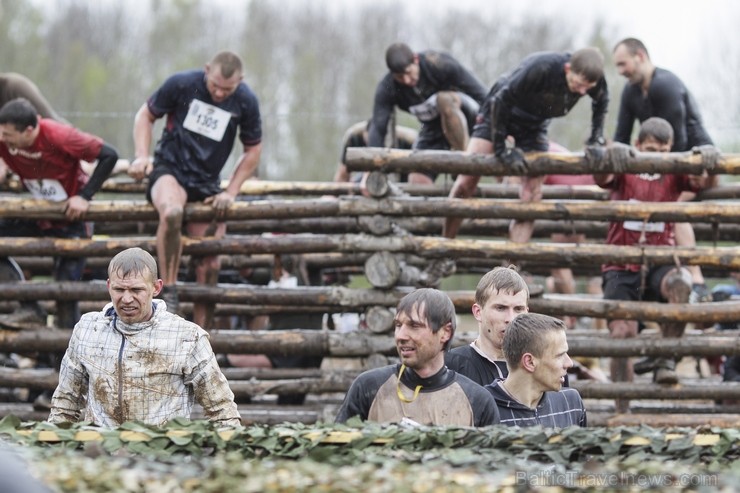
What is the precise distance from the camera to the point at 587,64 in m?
8.79

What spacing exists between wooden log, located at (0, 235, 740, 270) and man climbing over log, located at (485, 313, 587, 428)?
408 cm

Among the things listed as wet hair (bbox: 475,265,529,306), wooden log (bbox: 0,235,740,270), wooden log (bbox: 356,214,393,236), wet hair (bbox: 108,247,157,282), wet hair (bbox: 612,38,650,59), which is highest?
wet hair (bbox: 612,38,650,59)

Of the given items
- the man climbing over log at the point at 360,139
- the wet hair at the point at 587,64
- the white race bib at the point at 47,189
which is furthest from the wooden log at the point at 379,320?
the man climbing over log at the point at 360,139

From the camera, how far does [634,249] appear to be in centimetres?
964

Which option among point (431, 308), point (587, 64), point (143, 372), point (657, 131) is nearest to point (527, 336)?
point (431, 308)

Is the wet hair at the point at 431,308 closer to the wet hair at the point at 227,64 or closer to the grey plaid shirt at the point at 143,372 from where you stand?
the grey plaid shirt at the point at 143,372

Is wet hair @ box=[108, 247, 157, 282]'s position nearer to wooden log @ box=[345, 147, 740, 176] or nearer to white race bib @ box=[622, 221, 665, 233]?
wooden log @ box=[345, 147, 740, 176]

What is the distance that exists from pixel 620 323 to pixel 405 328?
4.99 meters

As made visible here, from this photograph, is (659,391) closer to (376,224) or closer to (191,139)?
(376,224)

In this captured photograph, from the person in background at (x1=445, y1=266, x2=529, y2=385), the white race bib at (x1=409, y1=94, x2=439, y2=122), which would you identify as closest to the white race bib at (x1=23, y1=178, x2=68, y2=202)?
the white race bib at (x1=409, y1=94, x2=439, y2=122)

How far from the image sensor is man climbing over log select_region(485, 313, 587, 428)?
547 cm

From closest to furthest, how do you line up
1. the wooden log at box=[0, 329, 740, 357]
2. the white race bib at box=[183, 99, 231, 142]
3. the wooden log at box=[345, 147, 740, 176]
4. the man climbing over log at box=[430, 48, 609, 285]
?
the man climbing over log at box=[430, 48, 609, 285] < the wooden log at box=[345, 147, 740, 176] < the wooden log at box=[0, 329, 740, 357] < the white race bib at box=[183, 99, 231, 142]

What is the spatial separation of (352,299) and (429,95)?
2.44m

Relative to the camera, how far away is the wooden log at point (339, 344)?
31.7ft
